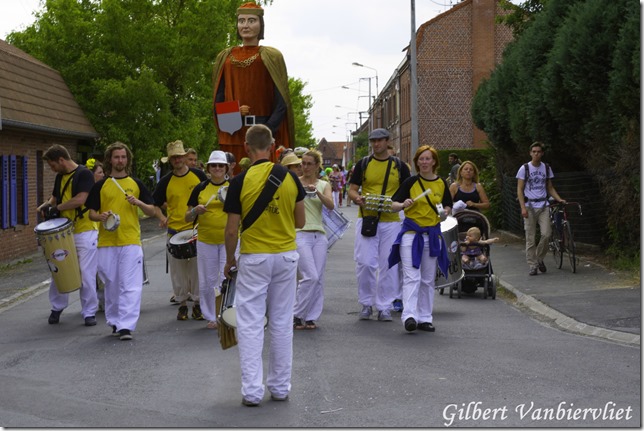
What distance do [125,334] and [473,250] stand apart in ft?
17.6

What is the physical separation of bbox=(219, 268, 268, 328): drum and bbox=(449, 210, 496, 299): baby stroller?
6809mm

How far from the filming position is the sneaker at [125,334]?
1069 centimetres

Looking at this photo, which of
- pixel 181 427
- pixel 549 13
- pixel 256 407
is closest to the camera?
pixel 181 427

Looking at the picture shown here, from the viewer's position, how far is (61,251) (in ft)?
38.0

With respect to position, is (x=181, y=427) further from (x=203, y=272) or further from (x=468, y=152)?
(x=468, y=152)

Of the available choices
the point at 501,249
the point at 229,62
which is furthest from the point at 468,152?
the point at 229,62

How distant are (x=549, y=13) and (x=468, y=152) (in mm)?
29453

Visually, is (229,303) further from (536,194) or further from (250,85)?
(536,194)

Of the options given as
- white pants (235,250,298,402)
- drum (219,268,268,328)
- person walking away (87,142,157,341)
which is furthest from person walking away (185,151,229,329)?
white pants (235,250,298,402)

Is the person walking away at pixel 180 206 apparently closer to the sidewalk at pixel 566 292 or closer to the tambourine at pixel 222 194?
the tambourine at pixel 222 194

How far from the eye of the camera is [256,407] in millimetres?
7551

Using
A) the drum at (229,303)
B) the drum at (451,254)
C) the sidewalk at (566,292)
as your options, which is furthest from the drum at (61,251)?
the drum at (451,254)

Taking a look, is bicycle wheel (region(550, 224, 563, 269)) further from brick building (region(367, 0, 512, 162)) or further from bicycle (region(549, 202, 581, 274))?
brick building (region(367, 0, 512, 162))

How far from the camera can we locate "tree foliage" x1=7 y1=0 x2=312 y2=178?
3350cm
